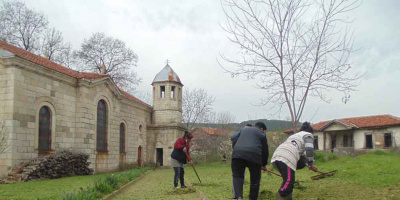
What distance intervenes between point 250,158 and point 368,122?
2898 cm

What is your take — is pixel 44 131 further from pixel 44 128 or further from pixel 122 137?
pixel 122 137

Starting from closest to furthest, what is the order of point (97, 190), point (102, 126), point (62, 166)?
point (97, 190), point (62, 166), point (102, 126)

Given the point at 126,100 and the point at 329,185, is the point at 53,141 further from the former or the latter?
the point at 329,185

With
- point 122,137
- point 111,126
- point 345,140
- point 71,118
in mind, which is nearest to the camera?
point 71,118

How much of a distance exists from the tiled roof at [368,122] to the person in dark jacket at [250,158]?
84.9ft

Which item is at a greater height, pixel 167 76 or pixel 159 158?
pixel 167 76

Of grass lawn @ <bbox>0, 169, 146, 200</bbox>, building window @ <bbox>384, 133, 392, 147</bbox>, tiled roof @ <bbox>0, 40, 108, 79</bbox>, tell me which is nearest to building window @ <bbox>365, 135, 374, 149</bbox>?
building window @ <bbox>384, 133, 392, 147</bbox>

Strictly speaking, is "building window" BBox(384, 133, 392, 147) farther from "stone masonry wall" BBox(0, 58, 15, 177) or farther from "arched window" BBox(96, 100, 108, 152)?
A: "stone masonry wall" BBox(0, 58, 15, 177)

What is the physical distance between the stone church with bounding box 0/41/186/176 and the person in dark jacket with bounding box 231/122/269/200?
39.0 ft

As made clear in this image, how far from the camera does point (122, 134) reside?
2681 cm

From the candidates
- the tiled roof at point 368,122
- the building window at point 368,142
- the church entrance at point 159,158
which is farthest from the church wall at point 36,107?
the building window at point 368,142

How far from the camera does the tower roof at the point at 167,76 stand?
32.1 metres

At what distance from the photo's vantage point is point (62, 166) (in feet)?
54.2

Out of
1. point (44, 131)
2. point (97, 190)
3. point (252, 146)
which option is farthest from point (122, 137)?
point (252, 146)
